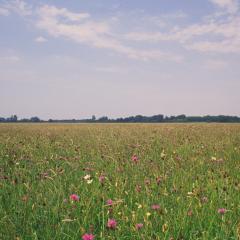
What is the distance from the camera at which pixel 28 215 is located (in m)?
4.09

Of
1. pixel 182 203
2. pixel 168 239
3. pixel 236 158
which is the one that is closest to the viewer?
pixel 168 239

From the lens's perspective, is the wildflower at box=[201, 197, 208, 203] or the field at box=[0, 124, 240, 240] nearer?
the field at box=[0, 124, 240, 240]

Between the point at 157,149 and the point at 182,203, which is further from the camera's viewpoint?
the point at 157,149

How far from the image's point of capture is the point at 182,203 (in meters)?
4.25

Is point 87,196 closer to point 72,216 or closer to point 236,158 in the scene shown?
point 72,216

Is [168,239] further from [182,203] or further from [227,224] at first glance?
[182,203]

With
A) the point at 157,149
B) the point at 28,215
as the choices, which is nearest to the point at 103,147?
the point at 157,149

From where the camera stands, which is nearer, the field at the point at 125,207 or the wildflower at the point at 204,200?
the field at the point at 125,207

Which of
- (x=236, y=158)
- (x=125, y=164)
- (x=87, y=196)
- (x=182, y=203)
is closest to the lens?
(x=182, y=203)

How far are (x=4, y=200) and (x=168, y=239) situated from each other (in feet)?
7.37

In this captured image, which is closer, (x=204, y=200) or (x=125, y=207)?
(x=125, y=207)

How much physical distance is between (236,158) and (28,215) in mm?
4795

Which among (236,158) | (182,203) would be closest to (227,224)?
(182,203)

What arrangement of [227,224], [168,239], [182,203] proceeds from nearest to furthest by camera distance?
[168,239]
[227,224]
[182,203]
